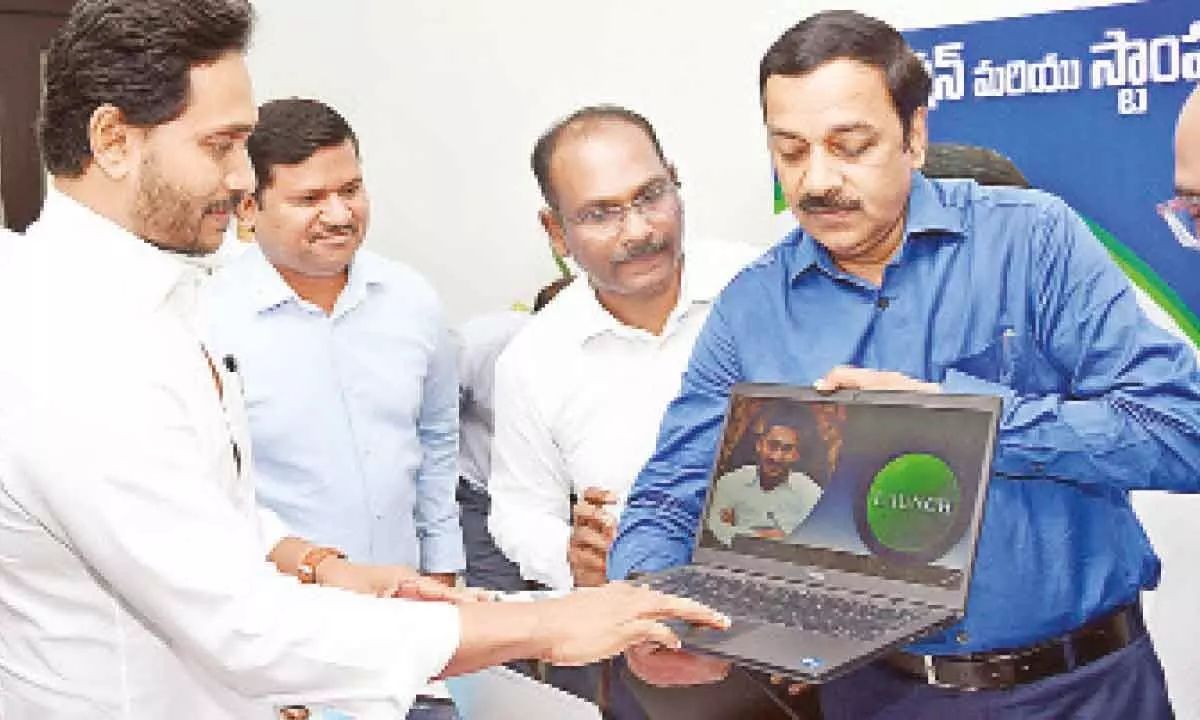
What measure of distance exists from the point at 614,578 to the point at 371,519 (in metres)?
1.27

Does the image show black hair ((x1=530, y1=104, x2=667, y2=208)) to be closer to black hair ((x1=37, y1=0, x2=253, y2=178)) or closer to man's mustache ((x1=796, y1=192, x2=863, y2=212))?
man's mustache ((x1=796, y1=192, x2=863, y2=212))

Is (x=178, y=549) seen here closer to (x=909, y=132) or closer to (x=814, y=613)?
(x=814, y=613)

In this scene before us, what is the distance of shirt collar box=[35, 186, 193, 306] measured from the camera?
58.9 inches

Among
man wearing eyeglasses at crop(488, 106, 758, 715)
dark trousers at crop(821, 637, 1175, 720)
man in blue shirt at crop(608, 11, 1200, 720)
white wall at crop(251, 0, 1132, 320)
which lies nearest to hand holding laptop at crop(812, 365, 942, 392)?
man in blue shirt at crop(608, 11, 1200, 720)

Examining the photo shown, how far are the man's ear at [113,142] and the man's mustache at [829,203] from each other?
0.82 meters

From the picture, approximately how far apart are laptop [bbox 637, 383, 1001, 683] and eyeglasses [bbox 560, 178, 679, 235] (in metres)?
0.72

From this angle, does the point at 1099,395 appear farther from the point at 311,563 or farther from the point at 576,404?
the point at 311,563

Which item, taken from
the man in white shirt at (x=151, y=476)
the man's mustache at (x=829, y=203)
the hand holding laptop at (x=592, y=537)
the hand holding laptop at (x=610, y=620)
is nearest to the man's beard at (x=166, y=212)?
the man in white shirt at (x=151, y=476)

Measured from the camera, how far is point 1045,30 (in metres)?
2.48

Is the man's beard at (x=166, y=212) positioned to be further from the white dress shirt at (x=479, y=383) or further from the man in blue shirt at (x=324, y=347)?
the white dress shirt at (x=479, y=383)

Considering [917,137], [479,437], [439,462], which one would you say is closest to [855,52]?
[917,137]

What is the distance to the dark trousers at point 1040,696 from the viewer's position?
1604mm

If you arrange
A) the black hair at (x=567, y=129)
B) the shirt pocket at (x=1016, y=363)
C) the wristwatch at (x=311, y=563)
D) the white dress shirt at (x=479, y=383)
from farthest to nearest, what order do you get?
1. the white dress shirt at (x=479, y=383)
2. the black hair at (x=567, y=129)
3. the wristwatch at (x=311, y=563)
4. the shirt pocket at (x=1016, y=363)

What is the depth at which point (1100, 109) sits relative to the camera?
95.5 inches
